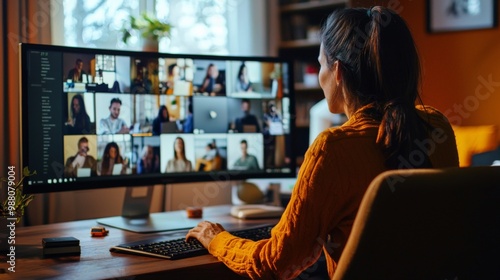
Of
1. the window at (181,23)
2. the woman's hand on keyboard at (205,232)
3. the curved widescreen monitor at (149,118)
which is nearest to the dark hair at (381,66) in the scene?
the woman's hand on keyboard at (205,232)

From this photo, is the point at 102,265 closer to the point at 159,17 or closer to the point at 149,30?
the point at 149,30

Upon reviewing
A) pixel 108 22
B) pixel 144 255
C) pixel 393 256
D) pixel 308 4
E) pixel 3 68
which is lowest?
pixel 144 255

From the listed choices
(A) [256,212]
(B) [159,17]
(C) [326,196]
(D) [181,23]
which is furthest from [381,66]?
(D) [181,23]

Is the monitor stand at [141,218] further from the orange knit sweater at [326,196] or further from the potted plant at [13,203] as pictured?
the orange knit sweater at [326,196]

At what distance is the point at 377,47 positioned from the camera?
140 cm

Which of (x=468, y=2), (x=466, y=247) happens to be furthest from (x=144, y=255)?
(x=468, y=2)

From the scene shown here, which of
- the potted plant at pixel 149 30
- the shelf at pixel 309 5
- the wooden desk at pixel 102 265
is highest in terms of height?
the shelf at pixel 309 5

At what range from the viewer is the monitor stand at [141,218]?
1.99 m

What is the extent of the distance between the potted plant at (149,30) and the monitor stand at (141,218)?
958 millimetres

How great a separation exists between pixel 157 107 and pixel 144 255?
2.08 ft

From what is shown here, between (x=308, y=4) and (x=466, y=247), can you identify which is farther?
(x=308, y=4)

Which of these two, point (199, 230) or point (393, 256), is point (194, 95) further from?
point (393, 256)

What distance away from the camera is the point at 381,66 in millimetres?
1406

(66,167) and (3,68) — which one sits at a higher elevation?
(3,68)
